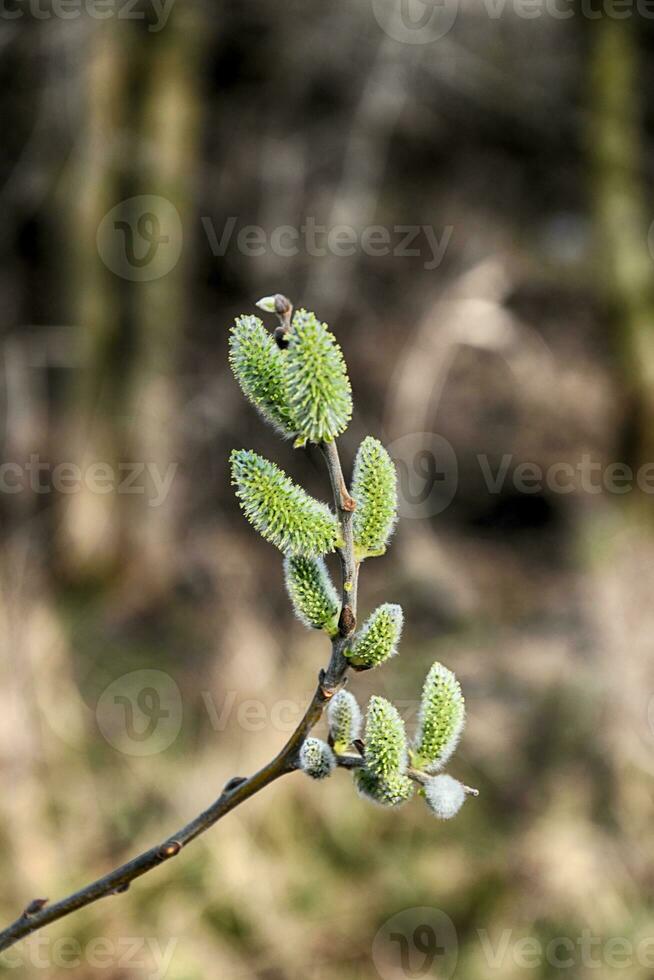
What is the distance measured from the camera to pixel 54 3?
454cm

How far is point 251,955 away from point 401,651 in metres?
1.68

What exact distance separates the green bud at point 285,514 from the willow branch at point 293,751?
0.7 inches

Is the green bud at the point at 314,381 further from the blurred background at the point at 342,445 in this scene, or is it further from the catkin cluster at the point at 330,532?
the blurred background at the point at 342,445

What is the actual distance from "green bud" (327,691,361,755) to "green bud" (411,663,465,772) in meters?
0.06

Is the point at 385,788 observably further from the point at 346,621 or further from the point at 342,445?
the point at 342,445

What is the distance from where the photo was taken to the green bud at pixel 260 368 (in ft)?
2.61

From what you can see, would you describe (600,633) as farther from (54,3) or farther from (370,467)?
(54,3)

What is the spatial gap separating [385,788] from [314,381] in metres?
0.35

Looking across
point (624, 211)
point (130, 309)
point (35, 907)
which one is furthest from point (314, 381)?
point (624, 211)

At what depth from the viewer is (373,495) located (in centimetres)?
83

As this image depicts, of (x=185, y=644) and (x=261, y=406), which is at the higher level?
(x=261, y=406)

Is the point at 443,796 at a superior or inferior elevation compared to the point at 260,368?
inferior

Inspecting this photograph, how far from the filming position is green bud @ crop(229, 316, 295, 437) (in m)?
0.79

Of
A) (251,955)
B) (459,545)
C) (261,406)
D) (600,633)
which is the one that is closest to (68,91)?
(459,545)
